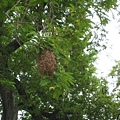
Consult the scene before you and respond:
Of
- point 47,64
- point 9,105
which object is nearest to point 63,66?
point 47,64

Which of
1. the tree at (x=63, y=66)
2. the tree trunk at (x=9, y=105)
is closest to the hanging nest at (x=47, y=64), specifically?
the tree at (x=63, y=66)

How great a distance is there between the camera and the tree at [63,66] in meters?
7.26

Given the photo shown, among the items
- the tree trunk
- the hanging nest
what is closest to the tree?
the tree trunk

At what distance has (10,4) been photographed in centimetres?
783

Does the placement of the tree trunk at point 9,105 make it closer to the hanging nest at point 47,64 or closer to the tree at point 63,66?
the tree at point 63,66

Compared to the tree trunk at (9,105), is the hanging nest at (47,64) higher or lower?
lower

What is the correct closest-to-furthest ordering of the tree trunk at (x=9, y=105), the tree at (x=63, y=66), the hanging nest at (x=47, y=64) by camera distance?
the hanging nest at (x=47, y=64) → the tree at (x=63, y=66) → the tree trunk at (x=9, y=105)

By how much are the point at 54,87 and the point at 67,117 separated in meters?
9.06

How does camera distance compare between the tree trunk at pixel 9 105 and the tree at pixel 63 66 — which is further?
the tree trunk at pixel 9 105

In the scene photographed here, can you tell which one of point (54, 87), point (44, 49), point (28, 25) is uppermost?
point (28, 25)

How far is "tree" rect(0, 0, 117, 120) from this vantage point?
7.26 m

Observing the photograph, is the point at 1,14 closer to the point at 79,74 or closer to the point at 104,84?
the point at 79,74

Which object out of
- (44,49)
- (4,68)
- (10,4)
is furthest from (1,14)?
(4,68)

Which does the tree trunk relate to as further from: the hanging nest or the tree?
the hanging nest
